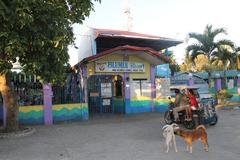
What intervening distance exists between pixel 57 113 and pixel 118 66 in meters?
4.37

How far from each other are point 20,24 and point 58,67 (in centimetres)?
227

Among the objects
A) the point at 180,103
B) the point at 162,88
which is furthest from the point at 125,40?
the point at 180,103

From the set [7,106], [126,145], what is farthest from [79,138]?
[7,106]

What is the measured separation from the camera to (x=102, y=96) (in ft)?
62.9

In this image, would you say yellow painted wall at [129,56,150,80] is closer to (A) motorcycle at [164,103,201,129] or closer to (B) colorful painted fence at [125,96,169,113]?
(B) colorful painted fence at [125,96,169,113]

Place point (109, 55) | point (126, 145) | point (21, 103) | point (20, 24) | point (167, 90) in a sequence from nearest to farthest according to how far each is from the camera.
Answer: point (126, 145)
point (20, 24)
point (21, 103)
point (109, 55)
point (167, 90)

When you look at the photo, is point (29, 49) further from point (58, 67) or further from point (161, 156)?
point (161, 156)

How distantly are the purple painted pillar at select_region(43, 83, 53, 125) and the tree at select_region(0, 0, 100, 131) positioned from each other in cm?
235

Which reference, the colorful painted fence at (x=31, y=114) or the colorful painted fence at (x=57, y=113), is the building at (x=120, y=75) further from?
the colorful painted fence at (x=31, y=114)

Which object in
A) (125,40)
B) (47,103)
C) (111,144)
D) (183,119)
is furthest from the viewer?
(125,40)

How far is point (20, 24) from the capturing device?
964 cm

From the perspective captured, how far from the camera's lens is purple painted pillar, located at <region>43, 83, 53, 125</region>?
46.9 ft

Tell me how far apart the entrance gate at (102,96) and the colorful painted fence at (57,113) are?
3560 mm

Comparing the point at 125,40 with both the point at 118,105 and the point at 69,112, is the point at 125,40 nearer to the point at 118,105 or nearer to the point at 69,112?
the point at 118,105
